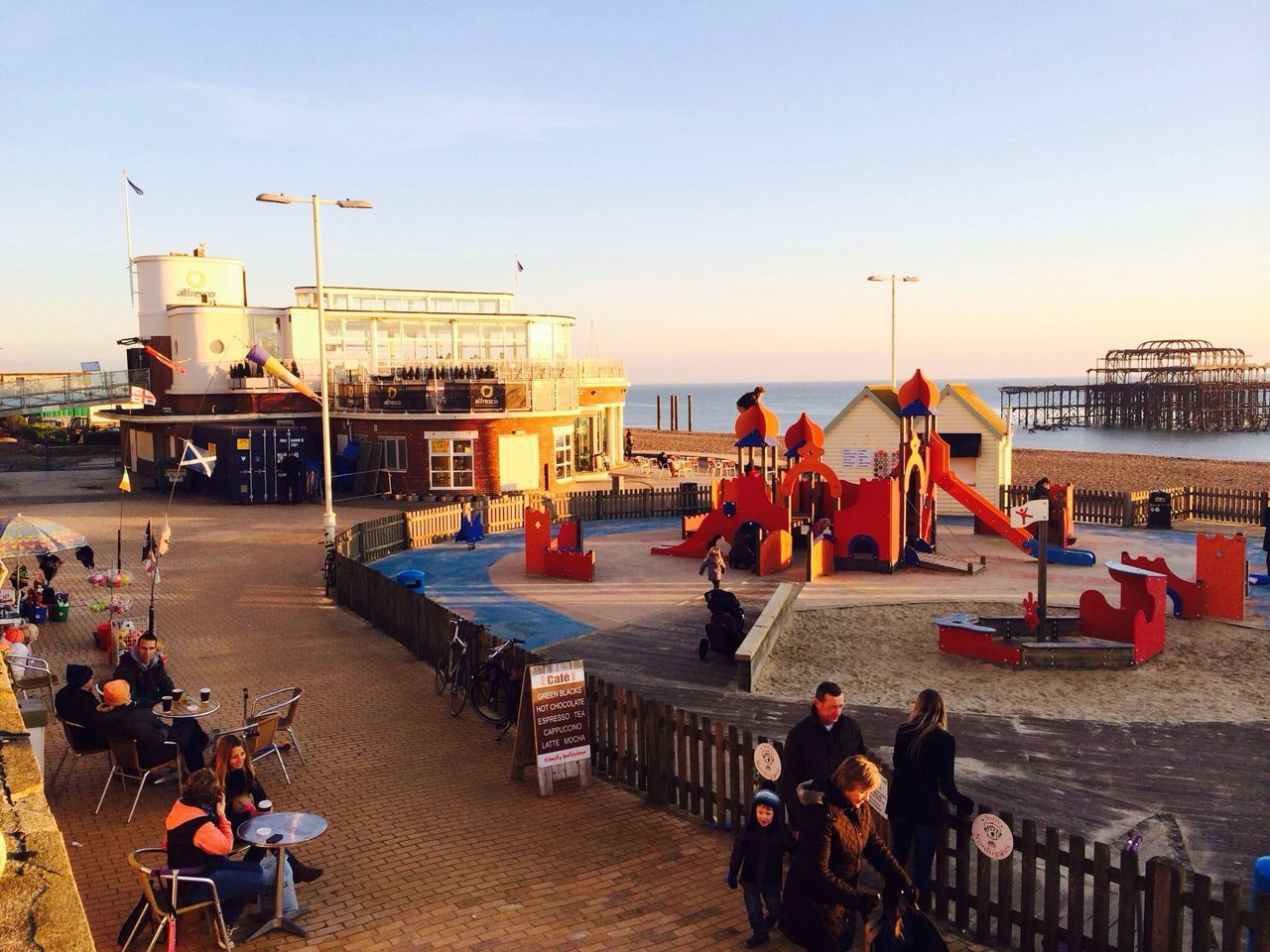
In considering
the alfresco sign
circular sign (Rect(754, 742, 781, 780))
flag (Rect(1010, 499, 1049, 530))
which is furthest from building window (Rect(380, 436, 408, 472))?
circular sign (Rect(754, 742, 781, 780))

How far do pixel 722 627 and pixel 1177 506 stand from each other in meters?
19.5

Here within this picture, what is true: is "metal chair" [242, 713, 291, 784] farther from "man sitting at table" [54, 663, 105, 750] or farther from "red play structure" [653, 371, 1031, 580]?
"red play structure" [653, 371, 1031, 580]

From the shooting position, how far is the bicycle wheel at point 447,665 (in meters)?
12.9

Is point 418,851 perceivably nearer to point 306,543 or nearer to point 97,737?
point 97,737

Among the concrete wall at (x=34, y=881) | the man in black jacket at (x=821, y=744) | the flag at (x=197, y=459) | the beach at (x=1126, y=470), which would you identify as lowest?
the beach at (x=1126, y=470)

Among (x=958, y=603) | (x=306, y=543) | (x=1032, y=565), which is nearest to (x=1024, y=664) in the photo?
(x=958, y=603)

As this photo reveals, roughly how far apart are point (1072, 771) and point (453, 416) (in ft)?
85.8

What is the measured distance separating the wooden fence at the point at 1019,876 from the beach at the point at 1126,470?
4173cm

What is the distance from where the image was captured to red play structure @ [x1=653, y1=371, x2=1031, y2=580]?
21.2 metres

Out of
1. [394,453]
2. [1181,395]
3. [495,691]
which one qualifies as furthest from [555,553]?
[1181,395]

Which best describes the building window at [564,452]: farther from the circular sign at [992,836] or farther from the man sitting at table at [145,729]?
the circular sign at [992,836]

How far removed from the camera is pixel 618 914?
7.50 meters

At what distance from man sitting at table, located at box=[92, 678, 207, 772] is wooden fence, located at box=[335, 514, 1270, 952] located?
3.45m

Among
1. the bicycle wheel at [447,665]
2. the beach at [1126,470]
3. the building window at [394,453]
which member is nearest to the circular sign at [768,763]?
the bicycle wheel at [447,665]
